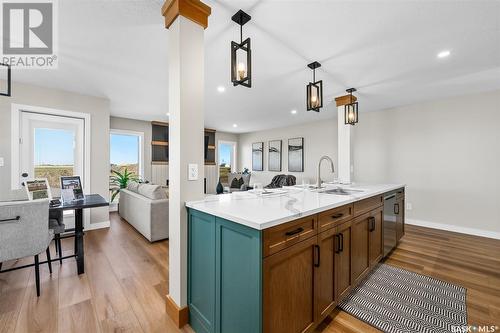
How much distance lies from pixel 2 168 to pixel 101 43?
2758mm

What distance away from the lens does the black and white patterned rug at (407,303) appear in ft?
5.44

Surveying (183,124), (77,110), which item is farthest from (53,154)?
(183,124)

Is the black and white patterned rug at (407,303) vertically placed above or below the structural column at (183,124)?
below

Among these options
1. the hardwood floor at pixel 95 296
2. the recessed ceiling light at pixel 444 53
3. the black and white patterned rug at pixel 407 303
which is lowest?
the black and white patterned rug at pixel 407 303

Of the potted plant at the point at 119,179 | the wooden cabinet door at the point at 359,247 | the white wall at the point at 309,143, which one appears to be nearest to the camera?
the wooden cabinet door at the point at 359,247

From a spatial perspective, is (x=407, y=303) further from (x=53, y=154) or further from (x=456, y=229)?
(x=53, y=154)

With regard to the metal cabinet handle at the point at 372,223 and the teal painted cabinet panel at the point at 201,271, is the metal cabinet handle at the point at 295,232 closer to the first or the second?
the teal painted cabinet panel at the point at 201,271

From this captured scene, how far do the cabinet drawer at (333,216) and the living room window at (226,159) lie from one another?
6384 mm

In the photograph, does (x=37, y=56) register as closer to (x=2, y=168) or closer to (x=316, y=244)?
(x=2, y=168)

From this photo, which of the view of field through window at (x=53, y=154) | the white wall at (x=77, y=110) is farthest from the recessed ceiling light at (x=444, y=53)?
the view of field through window at (x=53, y=154)

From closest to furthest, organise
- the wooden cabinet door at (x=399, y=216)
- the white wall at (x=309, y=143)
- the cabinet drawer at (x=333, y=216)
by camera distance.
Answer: the cabinet drawer at (x=333, y=216), the wooden cabinet door at (x=399, y=216), the white wall at (x=309, y=143)

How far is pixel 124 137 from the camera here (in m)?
5.79

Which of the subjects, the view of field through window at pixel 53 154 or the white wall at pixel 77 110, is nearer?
the white wall at pixel 77 110

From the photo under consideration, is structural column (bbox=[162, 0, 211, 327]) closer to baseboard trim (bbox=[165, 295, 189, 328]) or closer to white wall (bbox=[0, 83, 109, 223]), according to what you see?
baseboard trim (bbox=[165, 295, 189, 328])
